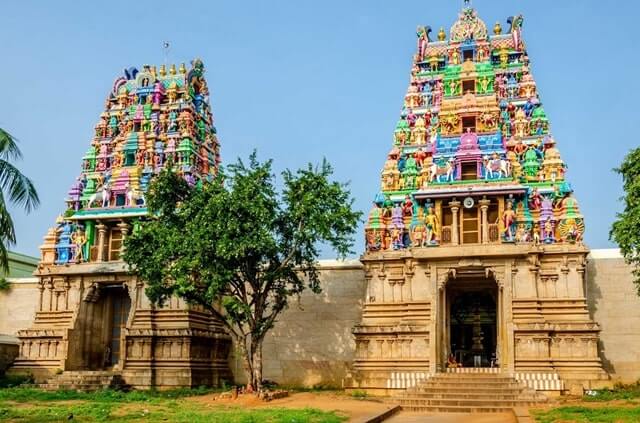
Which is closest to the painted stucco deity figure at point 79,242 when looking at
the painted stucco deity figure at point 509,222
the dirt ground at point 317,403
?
the dirt ground at point 317,403

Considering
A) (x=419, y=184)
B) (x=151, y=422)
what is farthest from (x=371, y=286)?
(x=151, y=422)

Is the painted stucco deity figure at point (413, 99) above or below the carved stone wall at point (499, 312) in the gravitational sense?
above

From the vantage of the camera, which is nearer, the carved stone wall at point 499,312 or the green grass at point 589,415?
the green grass at point 589,415

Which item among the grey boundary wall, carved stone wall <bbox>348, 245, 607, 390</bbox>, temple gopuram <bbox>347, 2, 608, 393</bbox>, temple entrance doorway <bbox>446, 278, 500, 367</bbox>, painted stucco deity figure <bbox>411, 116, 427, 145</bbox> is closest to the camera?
carved stone wall <bbox>348, 245, 607, 390</bbox>

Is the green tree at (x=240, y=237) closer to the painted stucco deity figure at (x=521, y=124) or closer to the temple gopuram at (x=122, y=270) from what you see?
the temple gopuram at (x=122, y=270)

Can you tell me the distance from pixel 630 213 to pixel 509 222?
16.6 feet

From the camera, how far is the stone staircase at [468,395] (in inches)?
862

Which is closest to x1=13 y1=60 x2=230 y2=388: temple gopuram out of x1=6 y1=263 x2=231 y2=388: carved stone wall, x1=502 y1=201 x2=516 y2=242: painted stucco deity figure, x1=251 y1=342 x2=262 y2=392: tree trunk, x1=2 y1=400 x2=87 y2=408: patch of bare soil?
x1=6 y1=263 x2=231 y2=388: carved stone wall

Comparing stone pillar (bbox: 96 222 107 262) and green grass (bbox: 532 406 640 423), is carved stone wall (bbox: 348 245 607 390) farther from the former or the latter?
stone pillar (bbox: 96 222 107 262)

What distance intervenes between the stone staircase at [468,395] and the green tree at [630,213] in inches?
206

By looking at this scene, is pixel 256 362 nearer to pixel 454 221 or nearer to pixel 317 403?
pixel 317 403

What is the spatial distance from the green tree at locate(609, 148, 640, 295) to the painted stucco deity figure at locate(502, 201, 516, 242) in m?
4.31

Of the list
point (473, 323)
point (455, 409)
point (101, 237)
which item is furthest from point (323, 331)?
point (101, 237)

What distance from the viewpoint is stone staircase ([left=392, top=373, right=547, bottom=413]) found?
21.9m
